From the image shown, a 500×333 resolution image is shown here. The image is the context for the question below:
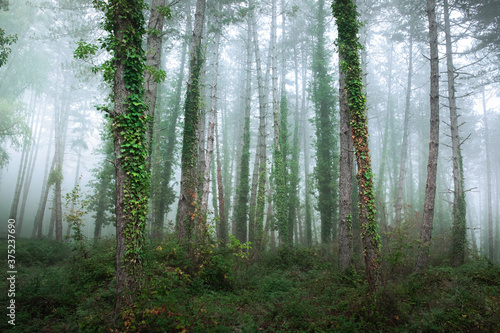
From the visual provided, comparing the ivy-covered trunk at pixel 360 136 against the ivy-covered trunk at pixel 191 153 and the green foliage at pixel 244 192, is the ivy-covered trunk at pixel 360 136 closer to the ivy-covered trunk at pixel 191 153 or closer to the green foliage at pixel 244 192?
the ivy-covered trunk at pixel 191 153

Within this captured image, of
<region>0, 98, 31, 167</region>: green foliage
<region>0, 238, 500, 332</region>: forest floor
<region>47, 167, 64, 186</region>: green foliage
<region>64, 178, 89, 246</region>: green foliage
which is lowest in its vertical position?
<region>0, 238, 500, 332</region>: forest floor

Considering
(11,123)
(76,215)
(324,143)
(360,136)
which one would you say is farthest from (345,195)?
(11,123)

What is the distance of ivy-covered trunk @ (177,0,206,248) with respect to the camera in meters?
9.28

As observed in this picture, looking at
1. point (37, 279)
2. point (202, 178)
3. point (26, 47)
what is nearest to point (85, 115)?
point (26, 47)

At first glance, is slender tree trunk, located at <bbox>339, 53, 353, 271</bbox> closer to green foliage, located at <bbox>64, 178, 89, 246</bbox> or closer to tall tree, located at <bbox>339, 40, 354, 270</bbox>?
tall tree, located at <bbox>339, 40, 354, 270</bbox>

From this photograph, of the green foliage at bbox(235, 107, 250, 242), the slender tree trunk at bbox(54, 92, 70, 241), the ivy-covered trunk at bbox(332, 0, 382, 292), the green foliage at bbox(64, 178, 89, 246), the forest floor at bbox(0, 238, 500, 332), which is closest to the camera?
the forest floor at bbox(0, 238, 500, 332)

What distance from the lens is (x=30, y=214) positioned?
111 ft

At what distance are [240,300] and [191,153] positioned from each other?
5879 millimetres

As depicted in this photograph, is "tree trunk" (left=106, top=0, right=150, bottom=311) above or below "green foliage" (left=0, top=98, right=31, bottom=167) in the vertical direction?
below

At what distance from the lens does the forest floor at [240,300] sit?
4820 mm

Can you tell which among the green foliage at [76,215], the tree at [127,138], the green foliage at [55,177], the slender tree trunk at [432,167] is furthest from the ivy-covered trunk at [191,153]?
the green foliage at [55,177]

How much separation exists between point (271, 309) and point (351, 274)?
3.26 m

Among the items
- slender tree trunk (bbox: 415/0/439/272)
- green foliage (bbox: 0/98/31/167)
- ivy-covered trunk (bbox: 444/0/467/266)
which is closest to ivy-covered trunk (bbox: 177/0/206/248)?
slender tree trunk (bbox: 415/0/439/272)

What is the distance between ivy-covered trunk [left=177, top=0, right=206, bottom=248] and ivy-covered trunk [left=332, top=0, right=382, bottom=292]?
5588 millimetres
